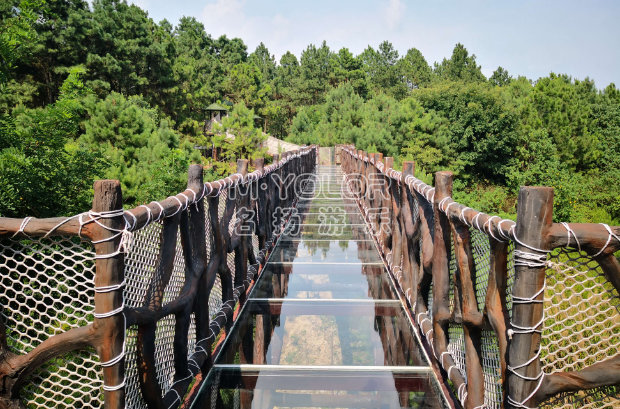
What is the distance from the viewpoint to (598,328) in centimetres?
174

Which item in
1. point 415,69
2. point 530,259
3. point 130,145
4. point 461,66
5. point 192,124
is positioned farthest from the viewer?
point 415,69

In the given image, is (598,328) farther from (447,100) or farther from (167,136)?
(447,100)

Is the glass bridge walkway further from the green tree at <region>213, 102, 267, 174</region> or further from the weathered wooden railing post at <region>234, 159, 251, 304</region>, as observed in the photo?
the green tree at <region>213, 102, 267, 174</region>

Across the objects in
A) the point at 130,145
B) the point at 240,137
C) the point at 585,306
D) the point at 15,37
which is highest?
the point at 15,37

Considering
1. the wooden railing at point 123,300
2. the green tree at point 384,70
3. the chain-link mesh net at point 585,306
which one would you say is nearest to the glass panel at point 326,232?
the wooden railing at point 123,300

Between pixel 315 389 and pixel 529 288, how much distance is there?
1568 mm

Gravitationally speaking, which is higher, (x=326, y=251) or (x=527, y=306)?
(x=527, y=306)

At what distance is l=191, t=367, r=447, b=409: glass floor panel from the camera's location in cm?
243

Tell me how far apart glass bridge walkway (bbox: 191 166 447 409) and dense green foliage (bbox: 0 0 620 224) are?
2.74 meters

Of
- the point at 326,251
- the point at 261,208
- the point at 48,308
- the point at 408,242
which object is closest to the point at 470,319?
Result: the point at 408,242

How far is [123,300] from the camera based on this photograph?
155cm

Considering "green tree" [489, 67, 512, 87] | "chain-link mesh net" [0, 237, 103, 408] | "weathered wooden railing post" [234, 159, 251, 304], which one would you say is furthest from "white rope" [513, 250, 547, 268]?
"green tree" [489, 67, 512, 87]

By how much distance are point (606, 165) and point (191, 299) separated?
30.7m

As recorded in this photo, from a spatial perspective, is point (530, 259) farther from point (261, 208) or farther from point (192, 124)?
point (192, 124)
